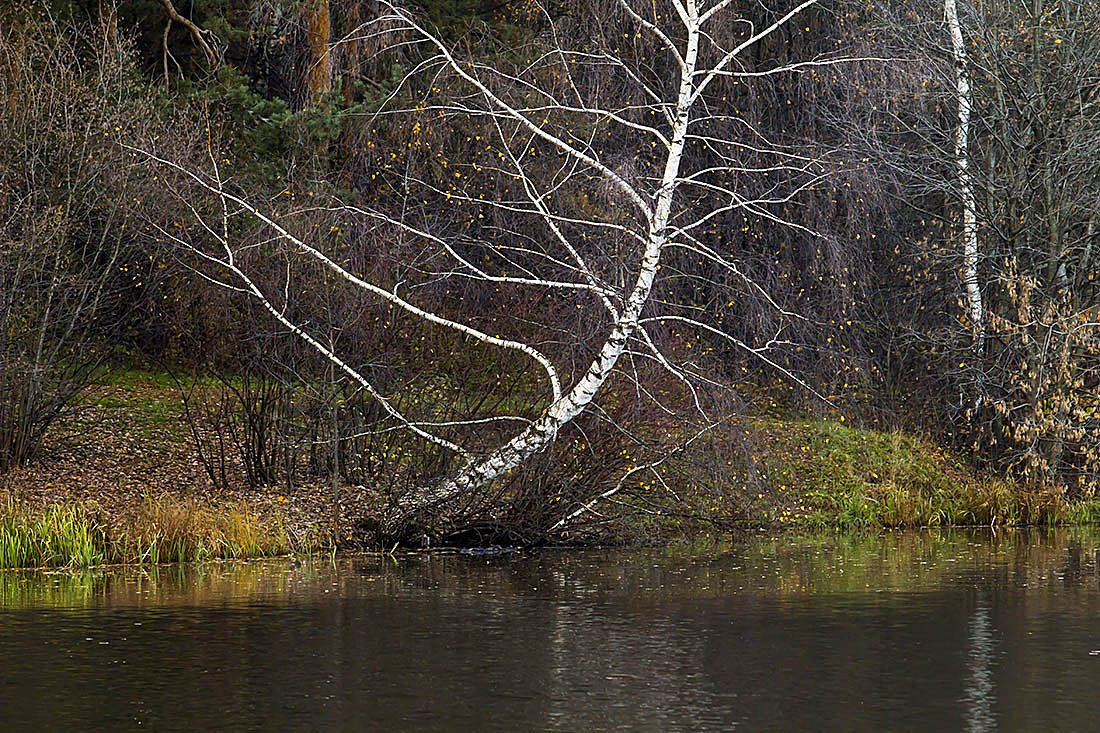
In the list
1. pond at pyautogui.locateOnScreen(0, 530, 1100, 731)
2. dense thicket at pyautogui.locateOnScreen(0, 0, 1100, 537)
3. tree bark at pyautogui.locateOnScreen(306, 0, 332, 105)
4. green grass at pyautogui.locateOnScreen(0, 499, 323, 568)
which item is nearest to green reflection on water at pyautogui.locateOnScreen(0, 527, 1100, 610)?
pond at pyautogui.locateOnScreen(0, 530, 1100, 731)

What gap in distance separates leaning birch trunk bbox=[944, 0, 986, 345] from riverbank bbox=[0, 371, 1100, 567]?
8.46 ft

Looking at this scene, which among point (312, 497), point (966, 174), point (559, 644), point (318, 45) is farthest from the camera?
point (966, 174)

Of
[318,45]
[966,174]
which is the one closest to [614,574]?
[318,45]

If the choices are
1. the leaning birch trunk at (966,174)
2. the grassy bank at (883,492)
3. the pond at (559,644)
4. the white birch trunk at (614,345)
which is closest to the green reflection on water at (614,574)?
the pond at (559,644)

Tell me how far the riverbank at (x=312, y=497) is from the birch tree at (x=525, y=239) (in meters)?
1.39

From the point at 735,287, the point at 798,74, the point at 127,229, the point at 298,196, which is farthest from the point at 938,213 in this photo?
the point at 127,229

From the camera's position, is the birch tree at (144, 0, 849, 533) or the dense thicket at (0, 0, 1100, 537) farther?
the dense thicket at (0, 0, 1100, 537)

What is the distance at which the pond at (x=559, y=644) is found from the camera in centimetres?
1048

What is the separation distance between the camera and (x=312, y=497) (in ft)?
74.1

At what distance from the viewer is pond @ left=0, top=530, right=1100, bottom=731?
10477mm

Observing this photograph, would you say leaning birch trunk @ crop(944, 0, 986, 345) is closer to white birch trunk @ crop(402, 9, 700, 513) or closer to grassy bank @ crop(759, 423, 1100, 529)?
grassy bank @ crop(759, 423, 1100, 529)

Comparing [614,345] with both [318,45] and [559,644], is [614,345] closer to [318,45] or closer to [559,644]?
[559,644]

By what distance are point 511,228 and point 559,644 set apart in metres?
10.3

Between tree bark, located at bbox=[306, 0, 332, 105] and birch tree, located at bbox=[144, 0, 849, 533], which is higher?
tree bark, located at bbox=[306, 0, 332, 105]
